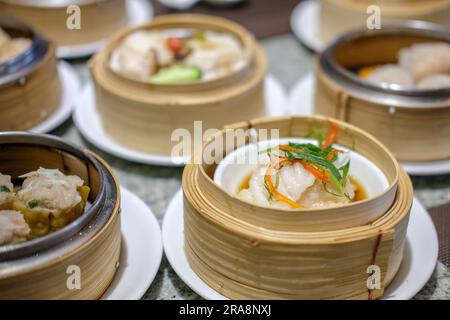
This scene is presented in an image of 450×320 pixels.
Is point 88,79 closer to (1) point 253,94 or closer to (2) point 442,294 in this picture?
(1) point 253,94

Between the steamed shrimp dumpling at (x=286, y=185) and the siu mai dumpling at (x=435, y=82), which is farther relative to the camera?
the siu mai dumpling at (x=435, y=82)

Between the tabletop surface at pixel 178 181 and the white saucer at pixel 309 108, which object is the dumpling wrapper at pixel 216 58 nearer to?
the white saucer at pixel 309 108

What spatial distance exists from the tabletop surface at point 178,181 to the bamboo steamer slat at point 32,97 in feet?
0.50

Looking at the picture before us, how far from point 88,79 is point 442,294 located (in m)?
2.10

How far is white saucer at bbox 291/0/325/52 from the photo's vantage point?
3410mm

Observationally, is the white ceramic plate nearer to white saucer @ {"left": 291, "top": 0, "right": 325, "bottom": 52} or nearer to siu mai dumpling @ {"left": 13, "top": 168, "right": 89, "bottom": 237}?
siu mai dumpling @ {"left": 13, "top": 168, "right": 89, "bottom": 237}

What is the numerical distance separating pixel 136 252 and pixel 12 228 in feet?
1.39

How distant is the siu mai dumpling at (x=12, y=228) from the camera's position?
1.58m

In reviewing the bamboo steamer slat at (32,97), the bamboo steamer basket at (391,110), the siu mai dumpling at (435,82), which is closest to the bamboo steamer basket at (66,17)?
the bamboo steamer slat at (32,97)
